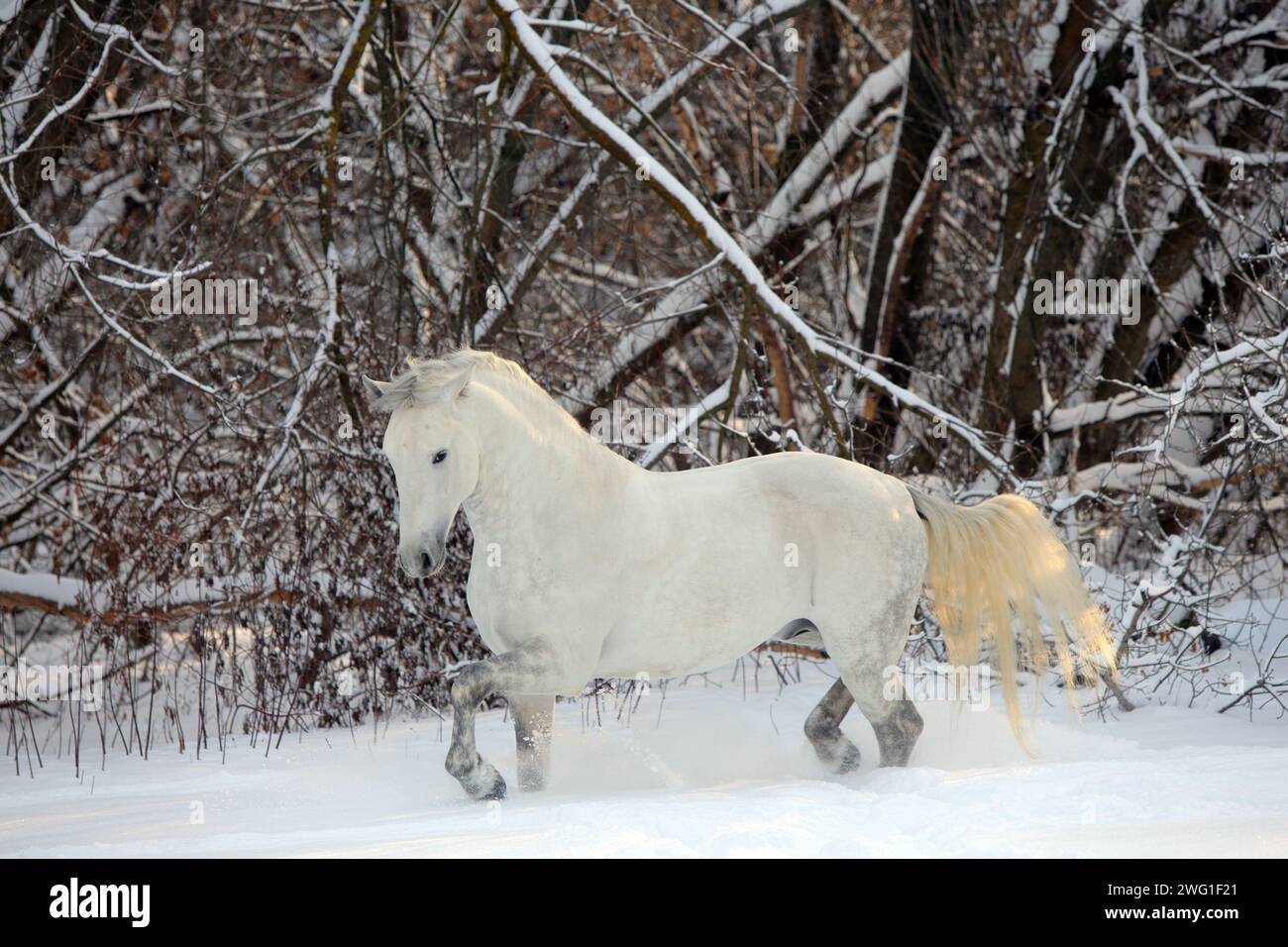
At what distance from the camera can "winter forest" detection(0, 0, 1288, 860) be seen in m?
5.80

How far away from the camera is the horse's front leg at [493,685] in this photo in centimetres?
353

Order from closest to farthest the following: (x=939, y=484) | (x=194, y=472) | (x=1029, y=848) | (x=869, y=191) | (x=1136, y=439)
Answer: (x=1029, y=848)
(x=194, y=472)
(x=939, y=484)
(x=1136, y=439)
(x=869, y=191)

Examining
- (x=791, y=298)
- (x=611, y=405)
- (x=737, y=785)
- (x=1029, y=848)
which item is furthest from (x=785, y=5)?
(x=1029, y=848)

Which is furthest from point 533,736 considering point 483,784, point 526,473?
point 526,473

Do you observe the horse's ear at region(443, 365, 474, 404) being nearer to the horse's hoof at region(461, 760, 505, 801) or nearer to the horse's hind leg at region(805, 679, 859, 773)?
the horse's hoof at region(461, 760, 505, 801)

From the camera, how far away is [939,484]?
6980mm

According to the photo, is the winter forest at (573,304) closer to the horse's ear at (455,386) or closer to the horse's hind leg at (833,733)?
the horse's hind leg at (833,733)

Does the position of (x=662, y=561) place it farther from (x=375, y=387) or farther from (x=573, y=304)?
(x=573, y=304)

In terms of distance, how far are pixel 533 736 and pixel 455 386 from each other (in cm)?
114

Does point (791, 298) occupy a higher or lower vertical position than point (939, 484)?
higher

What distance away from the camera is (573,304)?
8.37m

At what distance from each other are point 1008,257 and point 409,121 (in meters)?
4.08

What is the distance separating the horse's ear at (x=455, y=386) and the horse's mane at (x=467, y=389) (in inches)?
0.5

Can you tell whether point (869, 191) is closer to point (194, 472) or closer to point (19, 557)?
point (194, 472)
